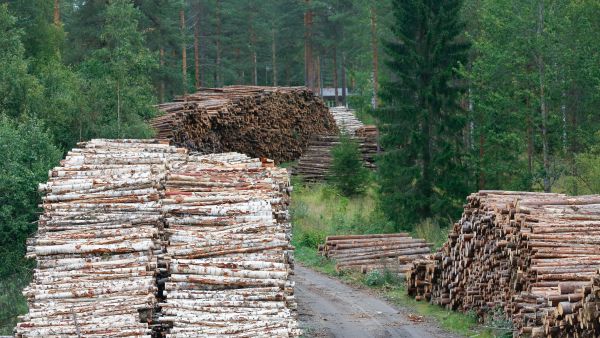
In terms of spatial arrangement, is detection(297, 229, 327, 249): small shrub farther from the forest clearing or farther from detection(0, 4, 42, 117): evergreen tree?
detection(0, 4, 42, 117): evergreen tree

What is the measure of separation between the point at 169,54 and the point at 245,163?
3625cm

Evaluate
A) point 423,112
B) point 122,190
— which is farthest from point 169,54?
point 122,190

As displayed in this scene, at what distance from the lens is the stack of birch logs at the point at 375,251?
94.5ft

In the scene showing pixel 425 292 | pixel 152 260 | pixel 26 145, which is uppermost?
pixel 26 145

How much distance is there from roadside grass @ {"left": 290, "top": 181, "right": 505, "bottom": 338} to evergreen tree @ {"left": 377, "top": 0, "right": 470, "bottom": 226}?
3.56 feet

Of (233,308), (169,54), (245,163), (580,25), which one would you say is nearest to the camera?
(233,308)

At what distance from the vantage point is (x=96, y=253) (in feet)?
58.1

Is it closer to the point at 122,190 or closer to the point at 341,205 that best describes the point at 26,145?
the point at 122,190

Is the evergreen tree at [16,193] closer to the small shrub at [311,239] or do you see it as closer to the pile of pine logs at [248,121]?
the small shrub at [311,239]

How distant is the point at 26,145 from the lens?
89.4ft

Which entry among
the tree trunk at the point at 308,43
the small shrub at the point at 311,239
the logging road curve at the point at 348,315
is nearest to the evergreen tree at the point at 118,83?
the small shrub at the point at 311,239

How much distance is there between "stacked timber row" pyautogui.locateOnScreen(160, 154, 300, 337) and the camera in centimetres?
1638

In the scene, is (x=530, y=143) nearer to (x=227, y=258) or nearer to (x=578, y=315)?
(x=227, y=258)

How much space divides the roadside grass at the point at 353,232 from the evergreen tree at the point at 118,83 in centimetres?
670
